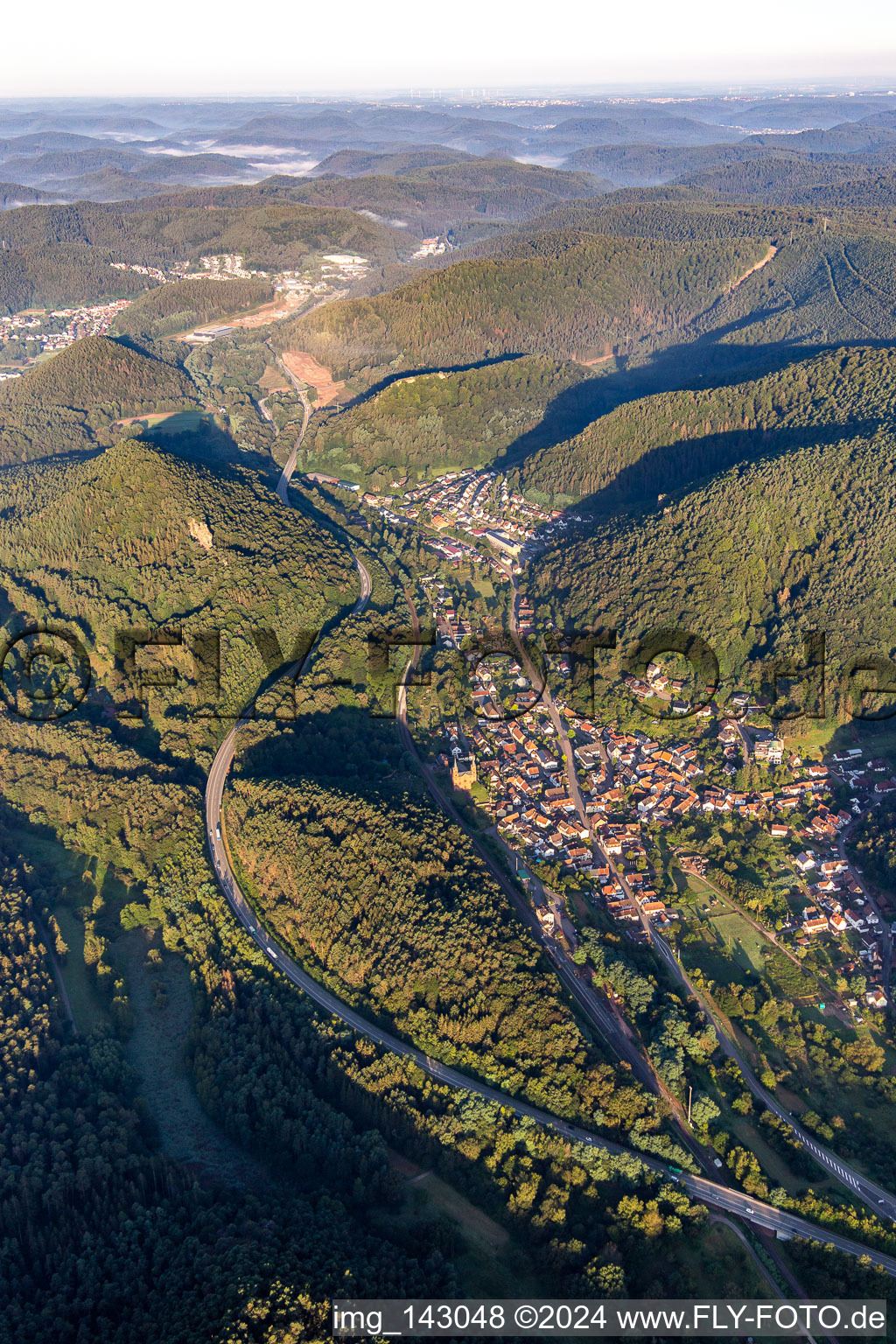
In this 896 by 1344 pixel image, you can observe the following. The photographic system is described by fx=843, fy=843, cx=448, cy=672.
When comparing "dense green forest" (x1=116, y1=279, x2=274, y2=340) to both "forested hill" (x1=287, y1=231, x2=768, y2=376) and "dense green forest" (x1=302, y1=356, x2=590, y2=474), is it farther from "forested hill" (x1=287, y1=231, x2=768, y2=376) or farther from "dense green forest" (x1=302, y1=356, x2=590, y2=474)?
"dense green forest" (x1=302, y1=356, x2=590, y2=474)

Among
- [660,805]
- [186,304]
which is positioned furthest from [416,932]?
[186,304]

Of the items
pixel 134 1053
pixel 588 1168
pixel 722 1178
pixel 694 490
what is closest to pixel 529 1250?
pixel 588 1168

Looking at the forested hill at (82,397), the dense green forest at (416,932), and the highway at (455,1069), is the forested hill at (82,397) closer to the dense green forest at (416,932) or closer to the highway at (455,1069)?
the highway at (455,1069)

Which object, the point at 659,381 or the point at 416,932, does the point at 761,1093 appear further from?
the point at 659,381

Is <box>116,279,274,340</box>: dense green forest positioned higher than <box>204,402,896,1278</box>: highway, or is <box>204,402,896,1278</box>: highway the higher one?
<box>116,279,274,340</box>: dense green forest

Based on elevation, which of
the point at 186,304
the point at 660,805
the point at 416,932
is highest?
the point at 186,304

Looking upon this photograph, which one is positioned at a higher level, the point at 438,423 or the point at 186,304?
the point at 186,304

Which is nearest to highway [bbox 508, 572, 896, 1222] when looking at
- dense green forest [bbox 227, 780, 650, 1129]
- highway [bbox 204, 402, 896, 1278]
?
highway [bbox 204, 402, 896, 1278]
